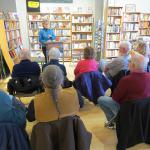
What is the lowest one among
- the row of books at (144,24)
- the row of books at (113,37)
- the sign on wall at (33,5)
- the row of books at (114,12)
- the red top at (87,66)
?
the red top at (87,66)

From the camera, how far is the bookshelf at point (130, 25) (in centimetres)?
724

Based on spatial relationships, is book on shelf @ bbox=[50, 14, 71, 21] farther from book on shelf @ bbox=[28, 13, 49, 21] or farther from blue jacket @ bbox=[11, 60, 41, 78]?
blue jacket @ bbox=[11, 60, 41, 78]

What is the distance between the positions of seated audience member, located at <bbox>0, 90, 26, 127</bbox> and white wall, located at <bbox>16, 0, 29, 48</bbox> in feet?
21.2

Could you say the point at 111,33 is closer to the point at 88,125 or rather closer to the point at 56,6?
the point at 56,6

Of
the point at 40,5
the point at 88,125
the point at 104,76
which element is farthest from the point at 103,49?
the point at 88,125

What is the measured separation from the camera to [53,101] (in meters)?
1.64

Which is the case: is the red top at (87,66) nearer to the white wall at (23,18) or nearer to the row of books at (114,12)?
the row of books at (114,12)

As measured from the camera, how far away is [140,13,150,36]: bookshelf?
7.43m

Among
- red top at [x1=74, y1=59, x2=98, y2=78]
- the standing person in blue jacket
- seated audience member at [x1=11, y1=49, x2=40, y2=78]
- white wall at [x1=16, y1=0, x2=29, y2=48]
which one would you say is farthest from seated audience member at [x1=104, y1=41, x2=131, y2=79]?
white wall at [x1=16, y1=0, x2=29, y2=48]

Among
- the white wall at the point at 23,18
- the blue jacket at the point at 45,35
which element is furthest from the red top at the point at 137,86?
the white wall at the point at 23,18

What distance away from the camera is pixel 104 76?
3.34 m

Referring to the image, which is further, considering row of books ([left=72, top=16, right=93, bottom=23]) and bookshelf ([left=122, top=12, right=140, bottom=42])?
row of books ([left=72, top=16, right=93, bottom=23])

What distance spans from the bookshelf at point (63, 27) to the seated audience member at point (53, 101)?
583cm

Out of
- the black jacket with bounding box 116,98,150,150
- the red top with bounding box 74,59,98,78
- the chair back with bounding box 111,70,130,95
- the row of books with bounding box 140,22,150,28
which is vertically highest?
the row of books with bounding box 140,22,150,28
